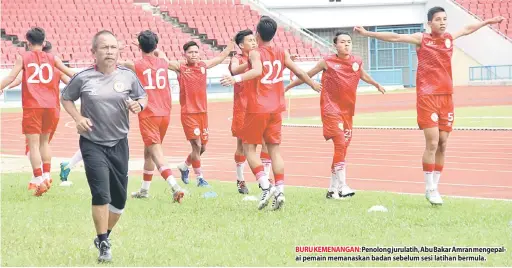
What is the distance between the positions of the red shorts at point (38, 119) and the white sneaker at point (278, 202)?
3797 mm

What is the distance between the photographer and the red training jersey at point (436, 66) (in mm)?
10883

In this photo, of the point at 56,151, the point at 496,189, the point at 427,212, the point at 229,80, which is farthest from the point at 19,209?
the point at 56,151

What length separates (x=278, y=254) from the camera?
768 cm

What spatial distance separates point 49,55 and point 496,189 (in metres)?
6.14

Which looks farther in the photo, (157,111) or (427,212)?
(157,111)

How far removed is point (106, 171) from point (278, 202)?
2.98 metres

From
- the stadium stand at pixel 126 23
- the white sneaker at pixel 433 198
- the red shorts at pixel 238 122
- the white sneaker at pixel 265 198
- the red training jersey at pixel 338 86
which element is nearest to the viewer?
the white sneaker at pixel 265 198

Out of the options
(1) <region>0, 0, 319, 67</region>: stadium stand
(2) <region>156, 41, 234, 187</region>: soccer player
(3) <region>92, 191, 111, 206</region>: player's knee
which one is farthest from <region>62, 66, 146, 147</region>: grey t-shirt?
(1) <region>0, 0, 319, 67</region>: stadium stand

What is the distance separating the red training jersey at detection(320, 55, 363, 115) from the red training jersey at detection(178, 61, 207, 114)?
6.91 ft

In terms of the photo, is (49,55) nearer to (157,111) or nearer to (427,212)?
(157,111)

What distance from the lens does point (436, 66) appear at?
35.8 feet

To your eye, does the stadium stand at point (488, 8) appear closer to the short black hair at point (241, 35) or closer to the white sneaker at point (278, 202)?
the short black hair at point (241, 35)

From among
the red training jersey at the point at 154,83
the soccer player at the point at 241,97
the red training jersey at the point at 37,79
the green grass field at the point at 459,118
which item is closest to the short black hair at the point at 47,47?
the red training jersey at the point at 37,79

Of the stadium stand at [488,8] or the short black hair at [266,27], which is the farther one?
the stadium stand at [488,8]
